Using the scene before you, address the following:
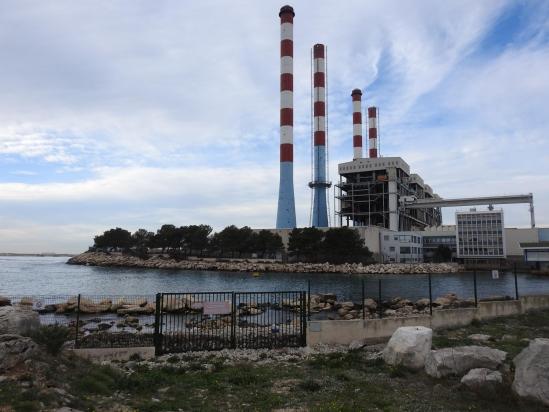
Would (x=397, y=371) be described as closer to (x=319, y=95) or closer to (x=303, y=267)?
(x=303, y=267)

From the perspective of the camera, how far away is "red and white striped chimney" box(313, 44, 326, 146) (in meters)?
107

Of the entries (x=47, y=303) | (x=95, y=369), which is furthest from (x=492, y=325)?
(x=47, y=303)

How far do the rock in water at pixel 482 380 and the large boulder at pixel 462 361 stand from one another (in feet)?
1.84

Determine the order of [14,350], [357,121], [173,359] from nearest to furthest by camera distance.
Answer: [14,350], [173,359], [357,121]

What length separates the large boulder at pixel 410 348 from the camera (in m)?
12.0

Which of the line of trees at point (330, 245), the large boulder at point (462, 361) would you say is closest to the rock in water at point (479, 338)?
the large boulder at point (462, 361)

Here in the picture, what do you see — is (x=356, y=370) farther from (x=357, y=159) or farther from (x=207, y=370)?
(x=357, y=159)

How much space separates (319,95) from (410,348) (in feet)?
328

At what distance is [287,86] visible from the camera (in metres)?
96.6

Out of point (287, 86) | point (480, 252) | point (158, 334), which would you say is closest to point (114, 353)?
point (158, 334)

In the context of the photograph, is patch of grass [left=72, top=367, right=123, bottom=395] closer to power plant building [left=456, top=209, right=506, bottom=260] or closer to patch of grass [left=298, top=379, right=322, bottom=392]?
patch of grass [left=298, top=379, right=322, bottom=392]

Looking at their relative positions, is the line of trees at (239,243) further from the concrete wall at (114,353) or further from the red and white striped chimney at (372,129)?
the concrete wall at (114,353)

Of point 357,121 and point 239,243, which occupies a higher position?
point 357,121

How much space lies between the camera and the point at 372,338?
55.3 ft
